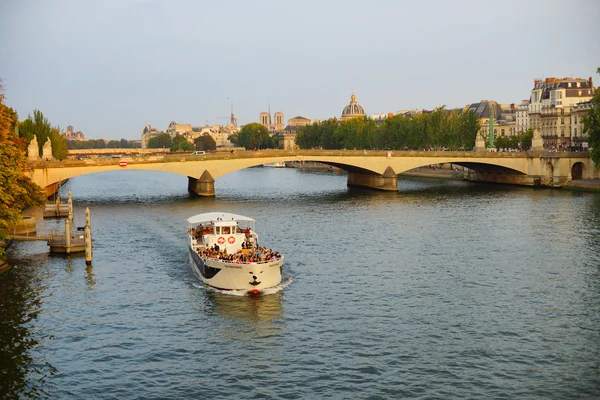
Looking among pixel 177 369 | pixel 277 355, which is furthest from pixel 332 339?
pixel 177 369

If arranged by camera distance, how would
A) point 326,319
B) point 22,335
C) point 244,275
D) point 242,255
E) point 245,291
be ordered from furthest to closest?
point 242,255, point 245,291, point 244,275, point 326,319, point 22,335

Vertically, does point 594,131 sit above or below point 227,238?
above

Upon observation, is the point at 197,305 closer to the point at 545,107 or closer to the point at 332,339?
the point at 332,339

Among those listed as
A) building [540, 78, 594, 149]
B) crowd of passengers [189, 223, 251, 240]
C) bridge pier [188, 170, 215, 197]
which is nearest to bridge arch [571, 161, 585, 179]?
building [540, 78, 594, 149]

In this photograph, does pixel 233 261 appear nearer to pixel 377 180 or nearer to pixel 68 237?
pixel 68 237

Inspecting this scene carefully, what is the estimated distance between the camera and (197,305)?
43.4 metres

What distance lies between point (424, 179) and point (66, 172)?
71958 mm

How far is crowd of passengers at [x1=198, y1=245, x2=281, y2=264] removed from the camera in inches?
1845

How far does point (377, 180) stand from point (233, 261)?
73312 mm

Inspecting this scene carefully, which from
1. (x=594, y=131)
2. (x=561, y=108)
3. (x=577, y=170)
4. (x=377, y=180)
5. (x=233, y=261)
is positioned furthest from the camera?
(x=561, y=108)

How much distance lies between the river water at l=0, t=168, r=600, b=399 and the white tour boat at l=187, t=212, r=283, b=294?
997 mm

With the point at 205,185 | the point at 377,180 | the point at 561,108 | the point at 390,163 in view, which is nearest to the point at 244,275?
the point at 205,185

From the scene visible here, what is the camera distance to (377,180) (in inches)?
4633

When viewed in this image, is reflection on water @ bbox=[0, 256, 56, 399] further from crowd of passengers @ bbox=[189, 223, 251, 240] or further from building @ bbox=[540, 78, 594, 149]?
building @ bbox=[540, 78, 594, 149]
